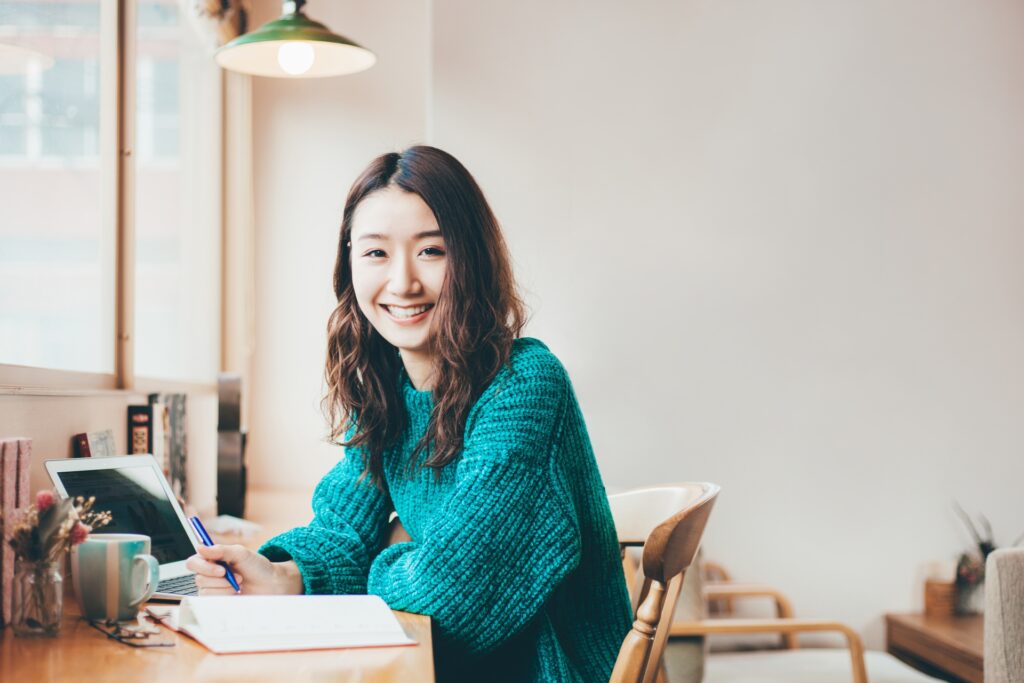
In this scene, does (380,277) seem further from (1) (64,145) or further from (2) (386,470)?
(1) (64,145)

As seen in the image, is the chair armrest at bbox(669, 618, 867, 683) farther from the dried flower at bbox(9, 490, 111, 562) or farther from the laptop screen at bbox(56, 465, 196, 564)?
the dried flower at bbox(9, 490, 111, 562)

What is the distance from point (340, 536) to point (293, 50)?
1.47 metres

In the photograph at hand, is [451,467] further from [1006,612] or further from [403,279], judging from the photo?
[1006,612]

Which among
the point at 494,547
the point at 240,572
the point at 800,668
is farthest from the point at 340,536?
the point at 800,668

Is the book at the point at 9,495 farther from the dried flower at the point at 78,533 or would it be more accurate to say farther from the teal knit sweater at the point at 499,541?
the teal knit sweater at the point at 499,541

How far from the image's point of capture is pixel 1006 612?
159 cm

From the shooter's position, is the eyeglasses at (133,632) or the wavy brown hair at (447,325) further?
the wavy brown hair at (447,325)

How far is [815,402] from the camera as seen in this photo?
306 cm

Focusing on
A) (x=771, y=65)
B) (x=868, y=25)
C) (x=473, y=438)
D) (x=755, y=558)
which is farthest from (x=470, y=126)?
(x=473, y=438)

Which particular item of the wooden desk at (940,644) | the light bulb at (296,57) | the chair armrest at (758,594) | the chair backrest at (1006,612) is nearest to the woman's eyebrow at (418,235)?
the chair backrest at (1006,612)

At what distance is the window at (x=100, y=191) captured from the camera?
1.60 m

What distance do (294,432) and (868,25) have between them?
239cm

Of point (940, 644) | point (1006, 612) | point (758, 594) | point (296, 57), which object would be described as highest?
point (296, 57)

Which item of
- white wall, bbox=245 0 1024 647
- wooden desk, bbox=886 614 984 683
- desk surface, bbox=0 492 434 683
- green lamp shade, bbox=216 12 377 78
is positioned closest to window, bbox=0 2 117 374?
green lamp shade, bbox=216 12 377 78
